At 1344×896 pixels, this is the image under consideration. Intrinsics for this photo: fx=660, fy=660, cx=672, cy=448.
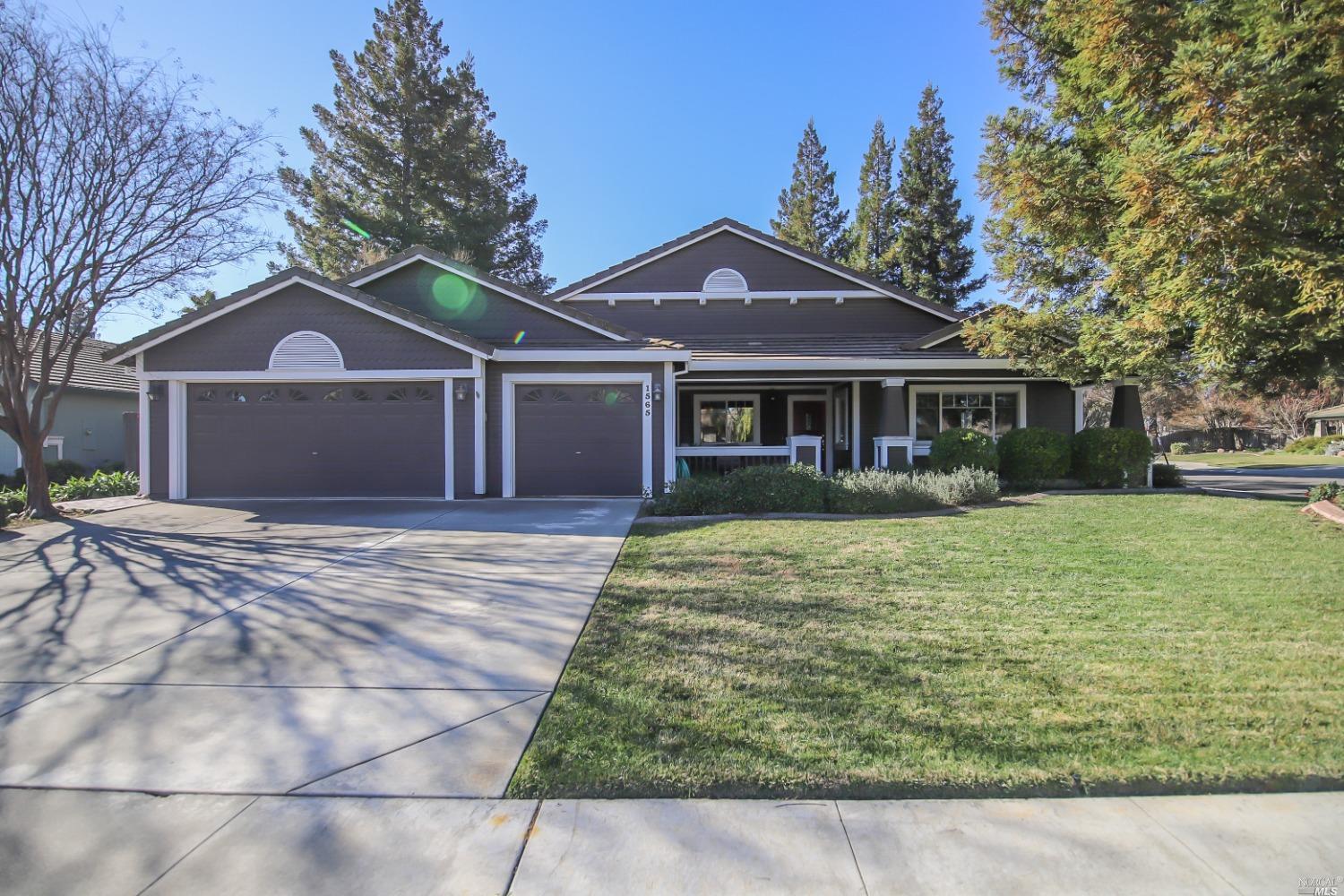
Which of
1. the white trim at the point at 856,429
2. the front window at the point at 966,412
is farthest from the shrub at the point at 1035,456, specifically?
the white trim at the point at 856,429

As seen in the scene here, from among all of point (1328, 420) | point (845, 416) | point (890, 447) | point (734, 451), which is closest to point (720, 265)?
point (845, 416)

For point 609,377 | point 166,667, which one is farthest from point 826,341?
point 166,667

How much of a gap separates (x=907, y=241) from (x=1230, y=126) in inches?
1023

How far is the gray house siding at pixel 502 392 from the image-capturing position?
40.7 feet

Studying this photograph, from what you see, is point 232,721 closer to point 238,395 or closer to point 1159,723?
point 1159,723

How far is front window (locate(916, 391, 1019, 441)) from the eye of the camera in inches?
618

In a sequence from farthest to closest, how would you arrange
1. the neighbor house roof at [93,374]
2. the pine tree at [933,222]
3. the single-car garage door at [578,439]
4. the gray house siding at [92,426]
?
the pine tree at [933,222] < the neighbor house roof at [93,374] < the gray house siding at [92,426] < the single-car garage door at [578,439]

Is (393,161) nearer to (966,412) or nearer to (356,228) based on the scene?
(356,228)

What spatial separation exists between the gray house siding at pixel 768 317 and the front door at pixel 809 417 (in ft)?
6.68

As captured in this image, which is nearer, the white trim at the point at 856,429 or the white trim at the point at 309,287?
the white trim at the point at 309,287

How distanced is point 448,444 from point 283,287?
13.4 feet

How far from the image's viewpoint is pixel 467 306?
13.4 metres

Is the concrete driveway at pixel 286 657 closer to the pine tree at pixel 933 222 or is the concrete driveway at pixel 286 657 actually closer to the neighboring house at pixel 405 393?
the neighboring house at pixel 405 393

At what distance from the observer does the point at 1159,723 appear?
353 centimetres
